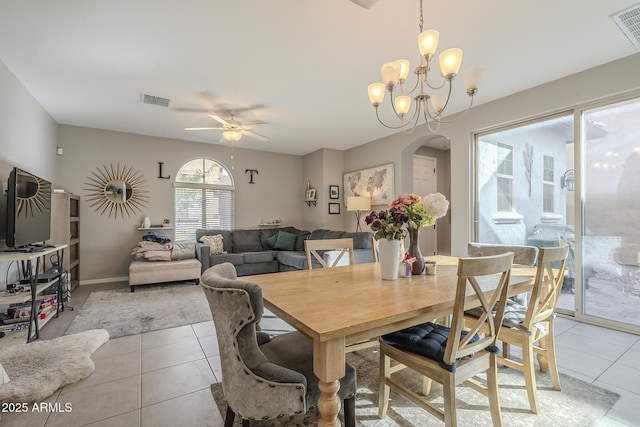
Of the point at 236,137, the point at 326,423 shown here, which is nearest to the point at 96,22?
the point at 236,137

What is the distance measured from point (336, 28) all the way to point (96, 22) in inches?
75.5

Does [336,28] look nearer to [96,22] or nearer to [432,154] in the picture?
[96,22]

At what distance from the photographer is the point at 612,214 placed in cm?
294

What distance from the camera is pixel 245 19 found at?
7.34 feet

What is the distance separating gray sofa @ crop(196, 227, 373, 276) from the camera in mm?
4980

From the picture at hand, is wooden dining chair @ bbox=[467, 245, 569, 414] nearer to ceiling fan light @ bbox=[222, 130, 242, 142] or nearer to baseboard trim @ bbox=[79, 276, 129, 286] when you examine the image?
ceiling fan light @ bbox=[222, 130, 242, 142]

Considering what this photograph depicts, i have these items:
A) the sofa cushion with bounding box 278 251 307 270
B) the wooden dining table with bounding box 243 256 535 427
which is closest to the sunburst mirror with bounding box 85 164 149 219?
the sofa cushion with bounding box 278 251 307 270

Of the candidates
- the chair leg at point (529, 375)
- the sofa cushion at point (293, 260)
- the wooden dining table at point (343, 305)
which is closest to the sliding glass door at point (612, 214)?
the wooden dining table at point (343, 305)

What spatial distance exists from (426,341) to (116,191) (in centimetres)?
566

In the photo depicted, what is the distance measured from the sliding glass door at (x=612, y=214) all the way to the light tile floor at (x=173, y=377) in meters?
0.34

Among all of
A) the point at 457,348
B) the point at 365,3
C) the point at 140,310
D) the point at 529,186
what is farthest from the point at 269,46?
the point at 529,186

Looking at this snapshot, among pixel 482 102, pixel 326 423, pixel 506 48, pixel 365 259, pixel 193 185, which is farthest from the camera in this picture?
pixel 193 185

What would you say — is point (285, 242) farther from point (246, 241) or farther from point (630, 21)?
point (630, 21)

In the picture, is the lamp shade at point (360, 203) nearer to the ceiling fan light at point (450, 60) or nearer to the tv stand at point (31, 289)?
the ceiling fan light at point (450, 60)
